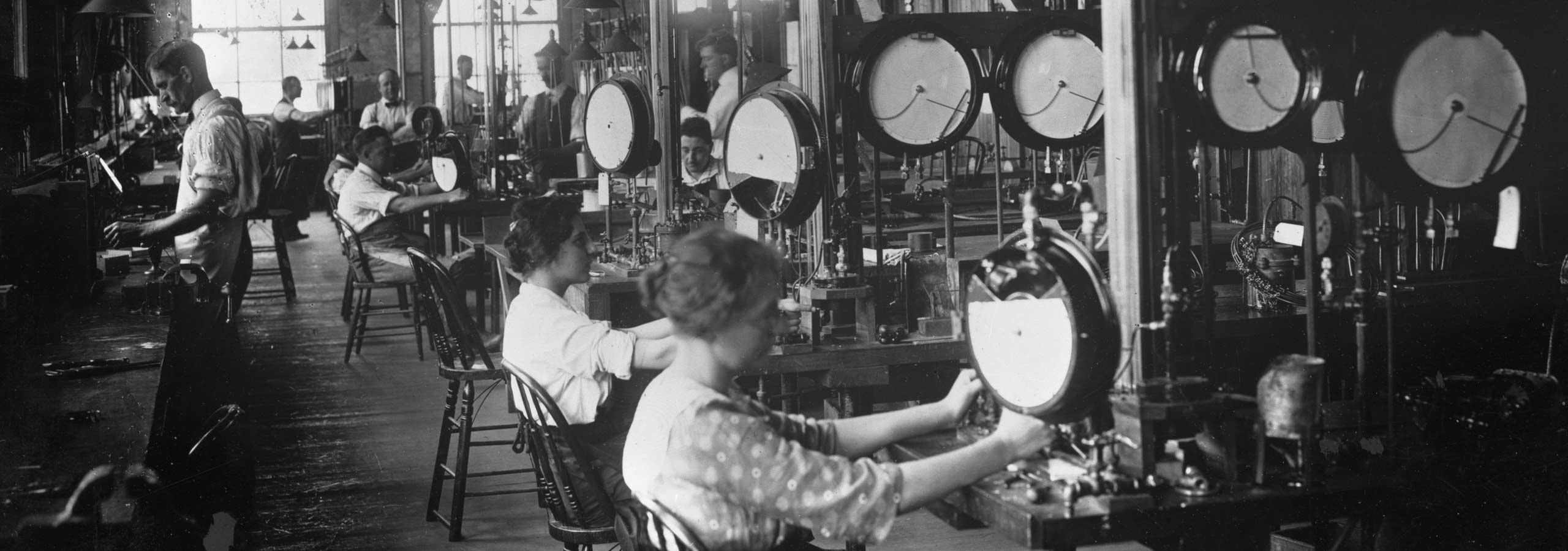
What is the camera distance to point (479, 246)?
7109 mm

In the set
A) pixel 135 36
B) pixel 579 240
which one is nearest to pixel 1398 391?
pixel 579 240

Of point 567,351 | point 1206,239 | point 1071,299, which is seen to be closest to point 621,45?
point 567,351

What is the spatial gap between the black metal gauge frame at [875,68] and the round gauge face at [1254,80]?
4.03 feet

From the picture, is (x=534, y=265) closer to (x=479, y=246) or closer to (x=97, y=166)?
(x=479, y=246)

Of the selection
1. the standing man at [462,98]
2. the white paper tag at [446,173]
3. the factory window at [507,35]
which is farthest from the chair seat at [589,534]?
the factory window at [507,35]

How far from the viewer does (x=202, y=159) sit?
5168 mm

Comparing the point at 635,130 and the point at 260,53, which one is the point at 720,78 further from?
the point at 260,53

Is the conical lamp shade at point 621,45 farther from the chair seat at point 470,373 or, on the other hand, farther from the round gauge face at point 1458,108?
the round gauge face at point 1458,108

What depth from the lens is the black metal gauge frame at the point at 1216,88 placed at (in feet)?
6.72

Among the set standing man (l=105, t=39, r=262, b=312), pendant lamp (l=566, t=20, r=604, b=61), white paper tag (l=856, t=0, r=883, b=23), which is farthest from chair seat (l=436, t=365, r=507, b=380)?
pendant lamp (l=566, t=20, r=604, b=61)

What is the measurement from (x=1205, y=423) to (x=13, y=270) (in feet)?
14.7

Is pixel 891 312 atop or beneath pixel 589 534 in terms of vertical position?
atop

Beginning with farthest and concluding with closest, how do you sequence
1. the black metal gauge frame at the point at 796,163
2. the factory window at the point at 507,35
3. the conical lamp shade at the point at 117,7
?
the factory window at the point at 507,35
the conical lamp shade at the point at 117,7
the black metal gauge frame at the point at 796,163

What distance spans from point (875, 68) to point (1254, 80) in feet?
4.54
